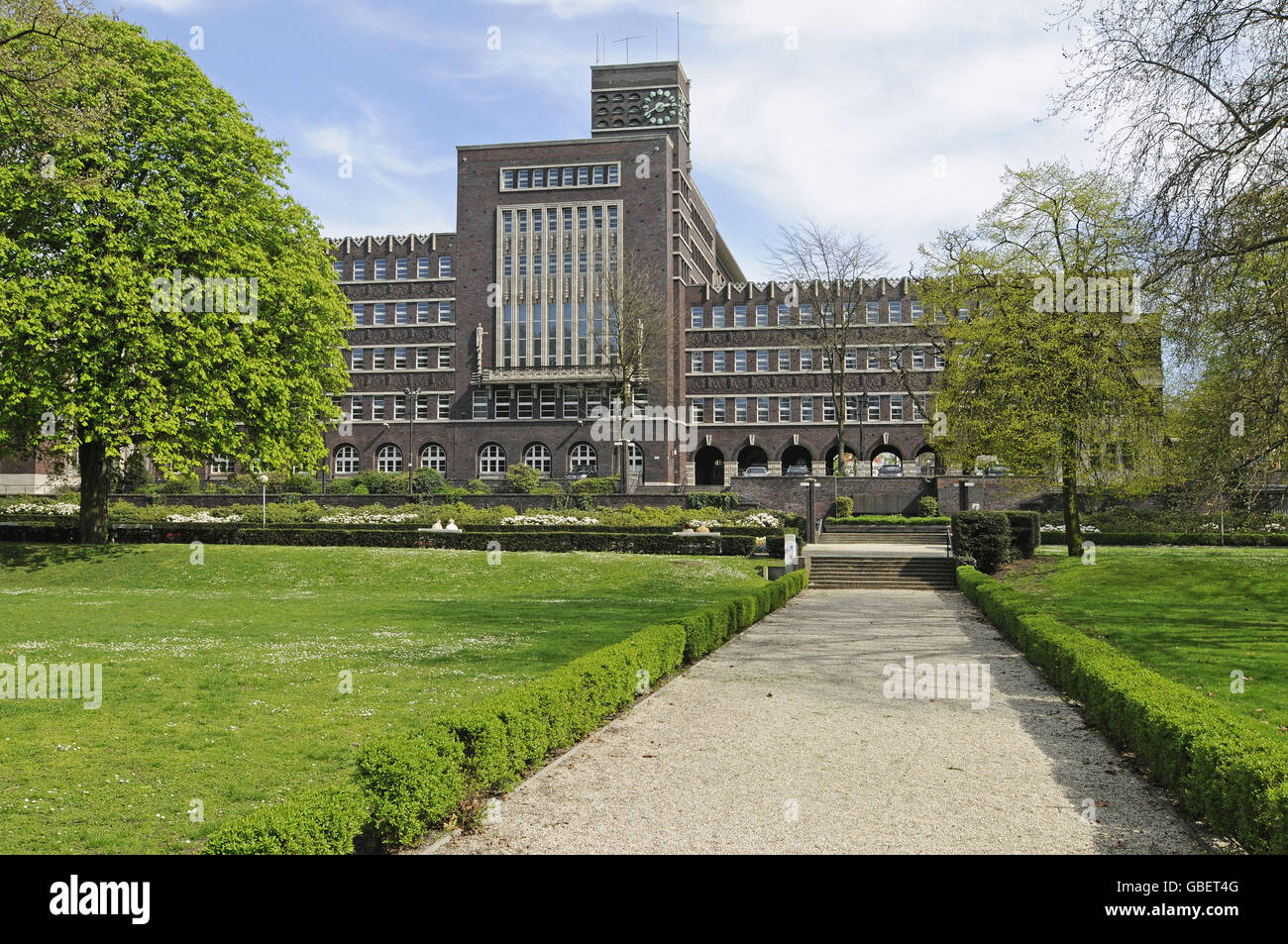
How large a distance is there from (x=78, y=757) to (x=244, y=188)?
2418cm

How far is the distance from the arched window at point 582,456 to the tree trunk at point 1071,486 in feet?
134

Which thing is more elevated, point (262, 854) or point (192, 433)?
point (192, 433)

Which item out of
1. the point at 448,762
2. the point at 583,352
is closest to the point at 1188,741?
the point at 448,762

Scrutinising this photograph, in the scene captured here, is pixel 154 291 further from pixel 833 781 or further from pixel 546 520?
pixel 833 781

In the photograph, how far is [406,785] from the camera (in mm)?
6570

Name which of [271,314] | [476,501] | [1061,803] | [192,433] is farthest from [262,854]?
[476,501]

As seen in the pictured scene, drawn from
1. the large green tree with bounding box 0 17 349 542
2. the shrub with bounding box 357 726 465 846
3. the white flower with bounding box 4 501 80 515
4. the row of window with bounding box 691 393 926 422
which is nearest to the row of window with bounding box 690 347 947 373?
the row of window with bounding box 691 393 926 422

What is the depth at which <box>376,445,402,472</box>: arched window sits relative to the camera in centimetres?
7106

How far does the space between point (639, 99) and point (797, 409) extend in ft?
95.9

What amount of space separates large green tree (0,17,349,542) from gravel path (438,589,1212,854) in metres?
19.1

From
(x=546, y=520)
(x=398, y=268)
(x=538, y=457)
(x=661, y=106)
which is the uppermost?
(x=661, y=106)

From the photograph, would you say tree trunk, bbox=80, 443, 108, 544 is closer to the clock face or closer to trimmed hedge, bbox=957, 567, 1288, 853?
trimmed hedge, bbox=957, 567, 1288, 853
